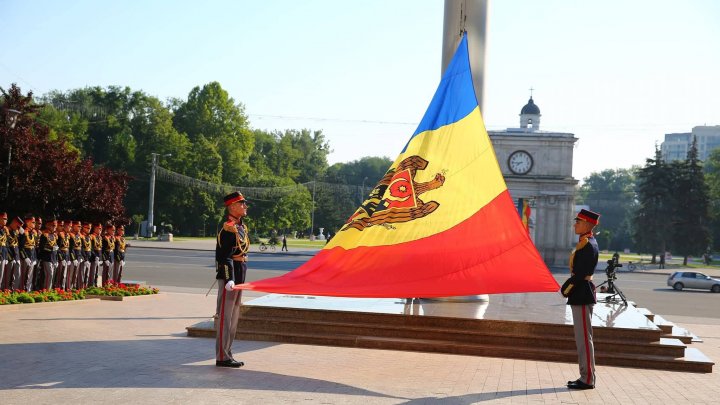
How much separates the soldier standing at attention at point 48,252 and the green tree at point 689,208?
5927 centimetres

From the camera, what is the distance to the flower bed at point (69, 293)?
14562 mm

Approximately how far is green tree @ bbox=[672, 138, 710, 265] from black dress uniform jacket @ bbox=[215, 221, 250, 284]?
63.2 metres

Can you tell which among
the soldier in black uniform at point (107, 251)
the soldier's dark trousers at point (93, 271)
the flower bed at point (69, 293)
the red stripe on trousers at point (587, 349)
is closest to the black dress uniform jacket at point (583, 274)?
the red stripe on trousers at point (587, 349)

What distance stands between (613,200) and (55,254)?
143 metres

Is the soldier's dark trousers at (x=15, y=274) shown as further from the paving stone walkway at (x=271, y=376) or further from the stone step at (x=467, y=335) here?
the stone step at (x=467, y=335)

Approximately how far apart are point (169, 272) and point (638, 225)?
50386 millimetres

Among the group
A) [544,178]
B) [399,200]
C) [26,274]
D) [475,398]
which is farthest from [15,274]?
[544,178]

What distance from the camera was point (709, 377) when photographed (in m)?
10.1

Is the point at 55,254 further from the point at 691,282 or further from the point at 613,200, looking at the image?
the point at 613,200

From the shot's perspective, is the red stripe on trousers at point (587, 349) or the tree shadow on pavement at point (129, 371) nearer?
the tree shadow on pavement at point (129, 371)

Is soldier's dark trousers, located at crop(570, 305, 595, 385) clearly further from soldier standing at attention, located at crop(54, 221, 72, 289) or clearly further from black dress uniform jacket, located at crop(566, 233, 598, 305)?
soldier standing at attention, located at crop(54, 221, 72, 289)

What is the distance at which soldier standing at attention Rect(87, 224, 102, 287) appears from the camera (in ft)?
60.2

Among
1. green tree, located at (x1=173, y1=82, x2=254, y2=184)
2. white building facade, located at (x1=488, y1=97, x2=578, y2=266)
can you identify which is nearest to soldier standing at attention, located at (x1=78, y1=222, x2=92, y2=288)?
white building facade, located at (x1=488, y1=97, x2=578, y2=266)

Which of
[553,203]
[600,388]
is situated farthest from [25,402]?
[553,203]
